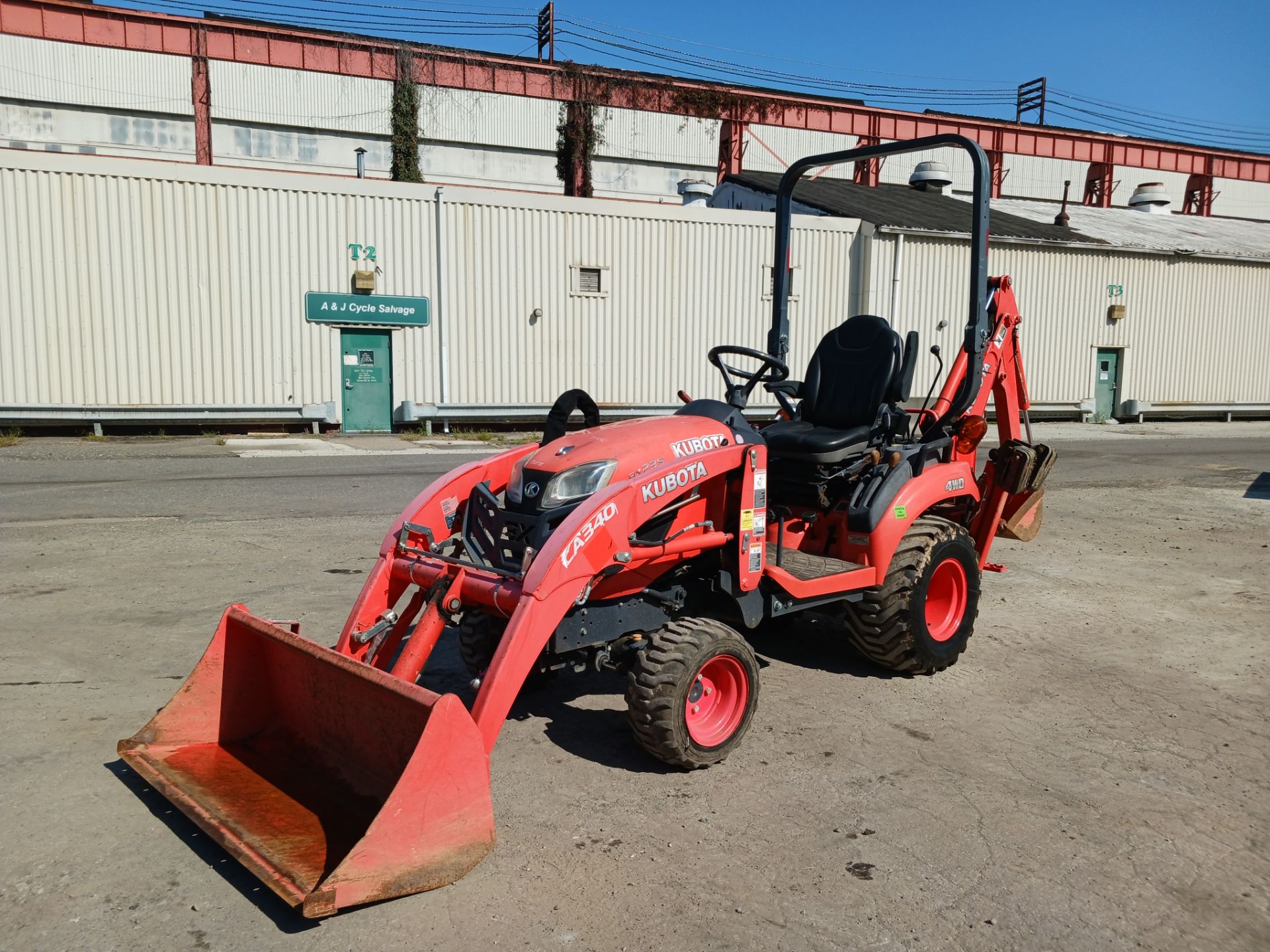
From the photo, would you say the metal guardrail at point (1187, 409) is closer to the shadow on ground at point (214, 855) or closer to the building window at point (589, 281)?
the building window at point (589, 281)

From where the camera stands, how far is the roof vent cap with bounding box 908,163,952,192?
2742 centimetres

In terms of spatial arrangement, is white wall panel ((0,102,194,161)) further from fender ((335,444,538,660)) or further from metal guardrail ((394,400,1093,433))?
fender ((335,444,538,660))

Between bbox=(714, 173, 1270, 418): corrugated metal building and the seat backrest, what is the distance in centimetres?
1623

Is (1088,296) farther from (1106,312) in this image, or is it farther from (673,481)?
(673,481)

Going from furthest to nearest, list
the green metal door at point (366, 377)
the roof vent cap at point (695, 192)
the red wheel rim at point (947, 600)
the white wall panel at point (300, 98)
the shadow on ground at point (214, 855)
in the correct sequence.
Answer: the white wall panel at point (300, 98) → the roof vent cap at point (695, 192) → the green metal door at point (366, 377) → the red wheel rim at point (947, 600) → the shadow on ground at point (214, 855)

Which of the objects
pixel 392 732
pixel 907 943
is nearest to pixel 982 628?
pixel 907 943

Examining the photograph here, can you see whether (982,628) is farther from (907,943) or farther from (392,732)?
(392,732)

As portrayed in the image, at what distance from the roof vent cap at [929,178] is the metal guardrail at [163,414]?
1742 cm

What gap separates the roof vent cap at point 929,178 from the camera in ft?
90.0

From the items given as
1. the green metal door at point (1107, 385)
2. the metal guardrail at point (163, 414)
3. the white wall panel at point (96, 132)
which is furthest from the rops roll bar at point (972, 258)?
the white wall panel at point (96, 132)

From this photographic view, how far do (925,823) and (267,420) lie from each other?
1583 cm

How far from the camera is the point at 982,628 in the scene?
633 centimetres

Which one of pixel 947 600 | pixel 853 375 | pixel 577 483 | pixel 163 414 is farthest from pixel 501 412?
pixel 577 483

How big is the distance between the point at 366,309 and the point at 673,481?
14821 mm
